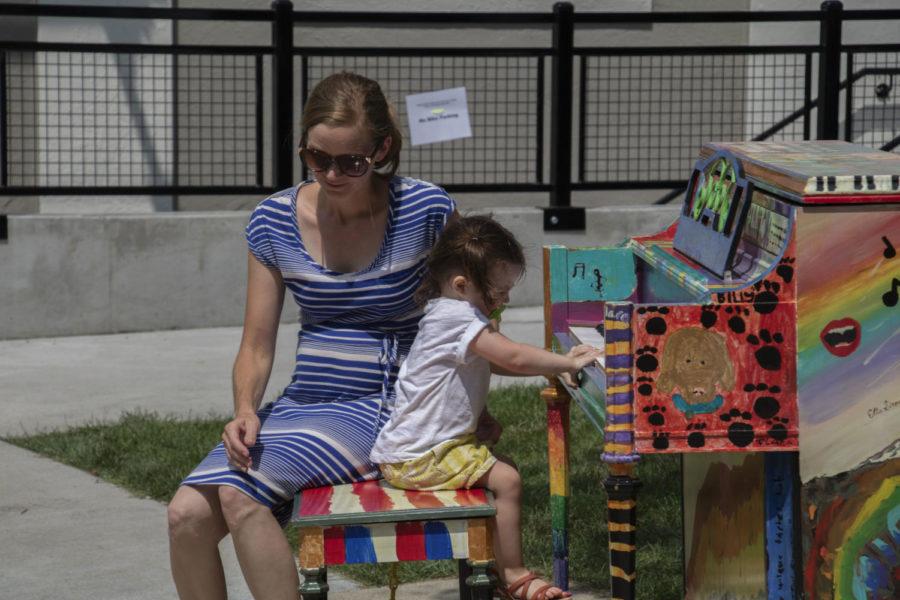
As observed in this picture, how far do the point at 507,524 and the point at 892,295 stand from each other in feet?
3.10

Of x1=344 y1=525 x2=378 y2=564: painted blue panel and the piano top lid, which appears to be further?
x1=344 y1=525 x2=378 y2=564: painted blue panel

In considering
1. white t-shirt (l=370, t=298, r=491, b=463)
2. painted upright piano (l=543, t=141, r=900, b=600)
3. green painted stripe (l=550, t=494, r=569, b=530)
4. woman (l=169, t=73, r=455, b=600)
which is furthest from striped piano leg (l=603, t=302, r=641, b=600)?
green painted stripe (l=550, t=494, r=569, b=530)

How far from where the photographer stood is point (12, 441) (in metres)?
5.98

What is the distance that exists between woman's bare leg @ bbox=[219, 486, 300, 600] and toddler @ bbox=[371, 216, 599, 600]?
0.97ft

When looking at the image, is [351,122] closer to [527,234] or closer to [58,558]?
[58,558]

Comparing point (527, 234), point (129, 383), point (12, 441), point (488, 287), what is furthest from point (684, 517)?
point (527, 234)

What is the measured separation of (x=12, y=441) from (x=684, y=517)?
3.16m

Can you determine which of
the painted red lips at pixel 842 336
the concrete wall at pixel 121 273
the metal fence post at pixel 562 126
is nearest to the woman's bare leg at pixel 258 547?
the painted red lips at pixel 842 336

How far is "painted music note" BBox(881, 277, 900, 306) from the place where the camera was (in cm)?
289

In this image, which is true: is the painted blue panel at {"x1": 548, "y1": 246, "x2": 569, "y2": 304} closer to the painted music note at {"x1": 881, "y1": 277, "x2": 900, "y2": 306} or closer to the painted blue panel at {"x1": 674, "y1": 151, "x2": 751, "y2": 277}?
the painted blue panel at {"x1": 674, "y1": 151, "x2": 751, "y2": 277}

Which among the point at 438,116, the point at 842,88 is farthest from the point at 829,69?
the point at 438,116

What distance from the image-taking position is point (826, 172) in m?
2.90

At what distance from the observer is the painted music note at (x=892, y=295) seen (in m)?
2.89

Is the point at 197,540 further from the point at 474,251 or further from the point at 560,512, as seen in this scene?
the point at 560,512
